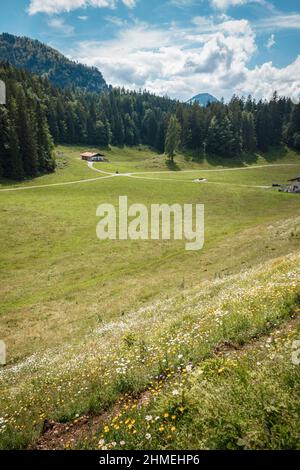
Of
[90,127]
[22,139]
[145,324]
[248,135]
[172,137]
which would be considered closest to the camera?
[145,324]

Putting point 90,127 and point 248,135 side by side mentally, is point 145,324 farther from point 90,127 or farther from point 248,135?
point 90,127

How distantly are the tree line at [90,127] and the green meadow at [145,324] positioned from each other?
2578 cm

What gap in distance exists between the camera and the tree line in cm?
9225

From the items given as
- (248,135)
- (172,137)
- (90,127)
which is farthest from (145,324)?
(90,127)

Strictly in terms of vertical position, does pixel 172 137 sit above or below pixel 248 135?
below

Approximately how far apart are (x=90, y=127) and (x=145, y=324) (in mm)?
185156

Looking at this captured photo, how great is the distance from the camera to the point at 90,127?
7318 inches

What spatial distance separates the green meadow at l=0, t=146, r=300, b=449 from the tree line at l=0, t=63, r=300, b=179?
25.8 m

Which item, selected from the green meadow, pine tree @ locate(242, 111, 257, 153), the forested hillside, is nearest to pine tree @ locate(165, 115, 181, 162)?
pine tree @ locate(242, 111, 257, 153)

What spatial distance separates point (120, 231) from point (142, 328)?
39518mm

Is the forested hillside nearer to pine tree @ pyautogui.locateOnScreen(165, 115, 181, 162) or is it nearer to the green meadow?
the green meadow

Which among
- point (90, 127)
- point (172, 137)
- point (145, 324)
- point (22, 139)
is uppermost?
point (90, 127)

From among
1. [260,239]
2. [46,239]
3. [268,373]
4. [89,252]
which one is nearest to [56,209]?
[46,239]

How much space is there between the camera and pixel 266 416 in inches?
254
